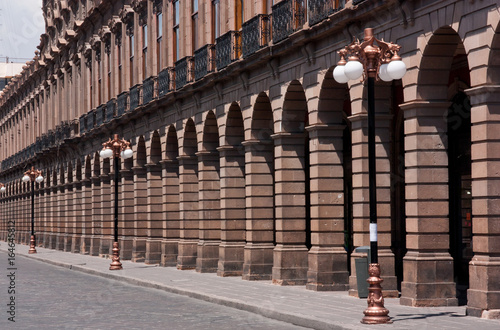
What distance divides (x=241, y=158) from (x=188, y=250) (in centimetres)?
545

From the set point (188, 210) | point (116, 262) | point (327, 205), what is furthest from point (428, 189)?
point (116, 262)

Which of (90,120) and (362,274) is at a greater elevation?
(90,120)

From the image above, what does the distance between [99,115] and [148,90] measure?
9.86 m

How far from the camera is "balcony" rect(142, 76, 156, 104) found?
38.9 meters

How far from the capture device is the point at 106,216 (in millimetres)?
47938

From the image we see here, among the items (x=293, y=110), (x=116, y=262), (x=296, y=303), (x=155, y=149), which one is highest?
(x=293, y=110)

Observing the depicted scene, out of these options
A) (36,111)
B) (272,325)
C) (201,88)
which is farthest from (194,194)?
(36,111)

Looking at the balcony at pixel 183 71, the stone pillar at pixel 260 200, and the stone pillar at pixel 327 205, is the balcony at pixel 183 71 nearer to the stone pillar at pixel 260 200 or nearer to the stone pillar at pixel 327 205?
the stone pillar at pixel 260 200

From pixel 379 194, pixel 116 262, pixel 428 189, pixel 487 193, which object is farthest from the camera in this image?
pixel 116 262

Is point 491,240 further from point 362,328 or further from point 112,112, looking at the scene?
point 112,112

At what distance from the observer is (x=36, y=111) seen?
71625mm

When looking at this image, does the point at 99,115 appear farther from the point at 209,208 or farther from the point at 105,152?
the point at 209,208

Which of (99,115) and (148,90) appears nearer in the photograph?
(148,90)

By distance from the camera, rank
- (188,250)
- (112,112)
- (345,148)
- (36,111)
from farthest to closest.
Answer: (36,111)
(112,112)
(188,250)
(345,148)
